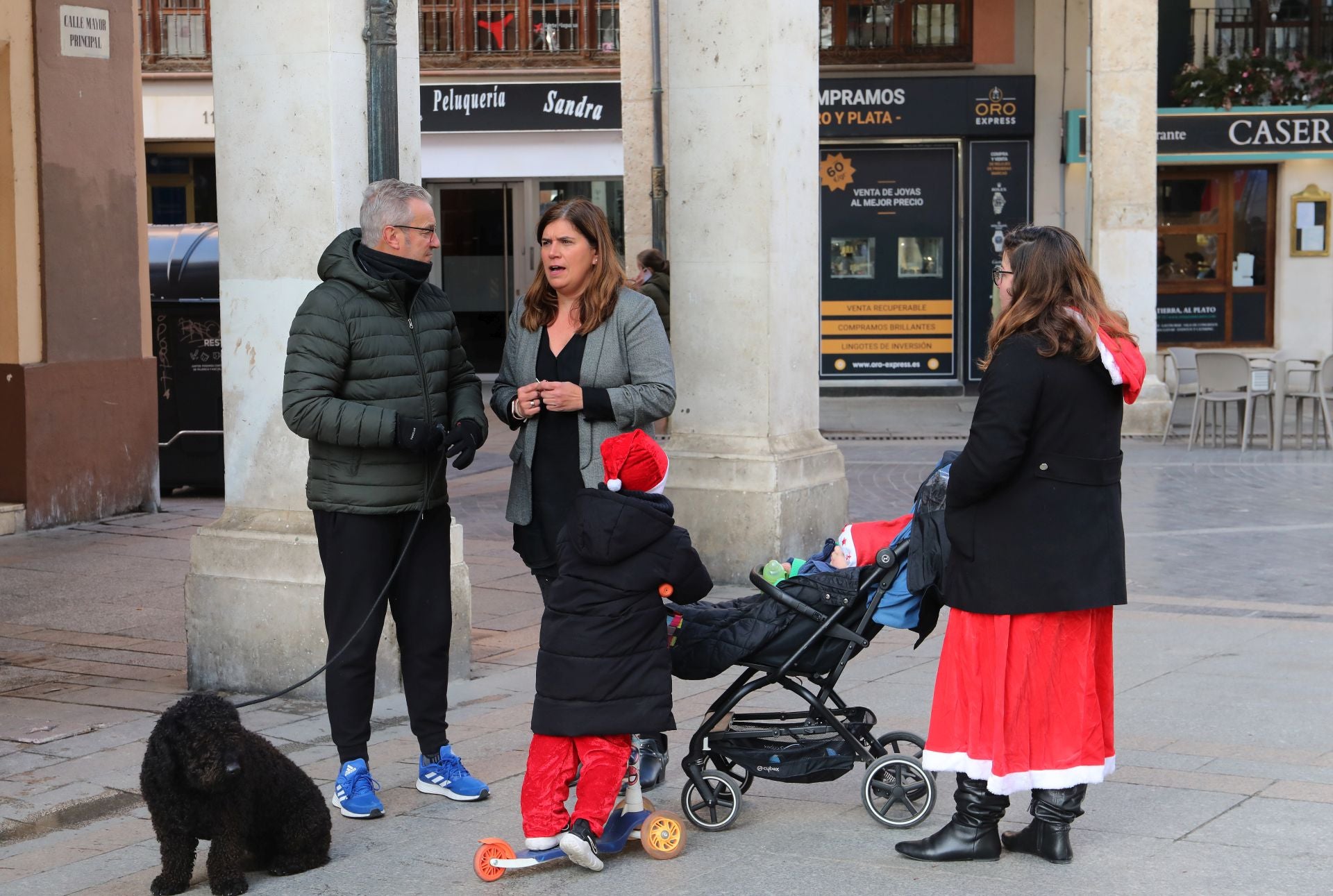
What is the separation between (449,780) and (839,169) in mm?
16572

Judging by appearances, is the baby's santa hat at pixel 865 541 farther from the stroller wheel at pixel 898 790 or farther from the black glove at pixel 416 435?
the black glove at pixel 416 435

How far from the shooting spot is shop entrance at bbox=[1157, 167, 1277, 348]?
70.1 feet

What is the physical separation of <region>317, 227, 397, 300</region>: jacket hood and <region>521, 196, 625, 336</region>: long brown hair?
1.62 ft

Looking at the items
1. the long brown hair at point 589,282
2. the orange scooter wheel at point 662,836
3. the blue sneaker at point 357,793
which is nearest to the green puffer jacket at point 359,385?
the long brown hair at point 589,282

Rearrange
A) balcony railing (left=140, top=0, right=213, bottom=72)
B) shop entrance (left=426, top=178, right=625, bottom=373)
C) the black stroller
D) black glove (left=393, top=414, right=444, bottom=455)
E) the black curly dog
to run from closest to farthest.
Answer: the black curly dog, the black stroller, black glove (left=393, top=414, right=444, bottom=455), balcony railing (left=140, top=0, right=213, bottom=72), shop entrance (left=426, top=178, right=625, bottom=373)

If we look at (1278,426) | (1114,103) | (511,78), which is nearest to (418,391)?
(1278,426)

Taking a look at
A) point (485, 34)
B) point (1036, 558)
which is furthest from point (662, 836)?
point (485, 34)

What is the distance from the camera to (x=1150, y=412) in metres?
16.8

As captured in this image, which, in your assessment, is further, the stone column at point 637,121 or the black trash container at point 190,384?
the stone column at point 637,121

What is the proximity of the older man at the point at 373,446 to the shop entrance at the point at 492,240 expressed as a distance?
58.0 ft

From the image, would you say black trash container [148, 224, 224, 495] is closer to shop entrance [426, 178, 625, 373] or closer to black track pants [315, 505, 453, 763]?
black track pants [315, 505, 453, 763]

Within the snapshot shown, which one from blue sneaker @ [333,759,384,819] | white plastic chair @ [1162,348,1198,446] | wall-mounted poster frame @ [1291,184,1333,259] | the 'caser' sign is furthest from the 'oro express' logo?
blue sneaker @ [333,759,384,819]

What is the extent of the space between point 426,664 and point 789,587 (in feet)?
4.27

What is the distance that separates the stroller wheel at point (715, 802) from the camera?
17.1 feet
